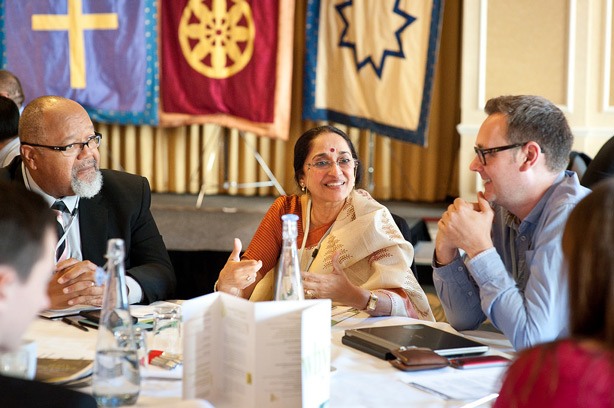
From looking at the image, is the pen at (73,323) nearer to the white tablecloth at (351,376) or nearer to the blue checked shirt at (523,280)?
the white tablecloth at (351,376)

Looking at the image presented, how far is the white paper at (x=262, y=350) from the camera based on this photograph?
117 centimetres

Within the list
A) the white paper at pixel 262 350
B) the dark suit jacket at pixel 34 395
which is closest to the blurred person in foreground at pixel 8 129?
the white paper at pixel 262 350

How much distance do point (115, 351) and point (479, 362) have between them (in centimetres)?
76

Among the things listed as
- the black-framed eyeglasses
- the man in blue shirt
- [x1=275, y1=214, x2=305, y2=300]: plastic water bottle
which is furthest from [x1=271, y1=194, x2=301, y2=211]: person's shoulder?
[x1=275, y1=214, x2=305, y2=300]: plastic water bottle

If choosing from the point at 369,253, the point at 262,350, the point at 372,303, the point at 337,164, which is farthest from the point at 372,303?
the point at 262,350

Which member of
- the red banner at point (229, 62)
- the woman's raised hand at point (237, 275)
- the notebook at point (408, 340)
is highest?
the red banner at point (229, 62)

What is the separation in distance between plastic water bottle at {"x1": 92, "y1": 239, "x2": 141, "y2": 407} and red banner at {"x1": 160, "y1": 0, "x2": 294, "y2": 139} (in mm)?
4607

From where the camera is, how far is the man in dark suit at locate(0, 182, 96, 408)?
3.33ft

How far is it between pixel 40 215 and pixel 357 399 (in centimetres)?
66

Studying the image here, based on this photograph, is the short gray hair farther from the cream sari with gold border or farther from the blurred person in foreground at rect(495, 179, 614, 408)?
the blurred person in foreground at rect(495, 179, 614, 408)

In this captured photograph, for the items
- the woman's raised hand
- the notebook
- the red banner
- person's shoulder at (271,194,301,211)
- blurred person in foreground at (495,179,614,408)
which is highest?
the red banner

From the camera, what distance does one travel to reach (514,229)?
6.64ft

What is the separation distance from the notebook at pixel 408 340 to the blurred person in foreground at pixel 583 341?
65 cm

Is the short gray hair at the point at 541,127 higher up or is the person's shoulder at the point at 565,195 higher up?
the short gray hair at the point at 541,127
